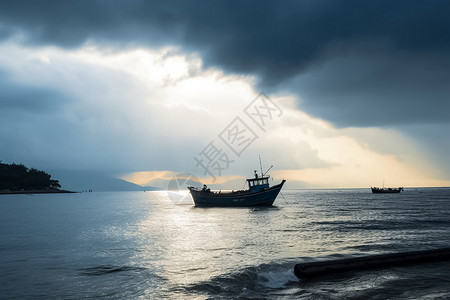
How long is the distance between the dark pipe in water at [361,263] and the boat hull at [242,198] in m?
45.9

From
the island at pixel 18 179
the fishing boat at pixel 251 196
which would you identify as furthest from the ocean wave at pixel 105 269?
the island at pixel 18 179

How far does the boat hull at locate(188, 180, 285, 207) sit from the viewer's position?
59.0 m

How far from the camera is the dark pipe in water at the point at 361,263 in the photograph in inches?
427

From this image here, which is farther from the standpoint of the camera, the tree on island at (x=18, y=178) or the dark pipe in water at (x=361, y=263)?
the tree on island at (x=18, y=178)

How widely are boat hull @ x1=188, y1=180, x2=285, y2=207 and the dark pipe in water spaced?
45894mm

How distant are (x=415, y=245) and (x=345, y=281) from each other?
39.3 ft

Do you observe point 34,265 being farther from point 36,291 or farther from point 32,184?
point 32,184

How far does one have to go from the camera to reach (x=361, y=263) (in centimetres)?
1117

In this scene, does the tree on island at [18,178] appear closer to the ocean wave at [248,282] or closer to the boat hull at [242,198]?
the boat hull at [242,198]

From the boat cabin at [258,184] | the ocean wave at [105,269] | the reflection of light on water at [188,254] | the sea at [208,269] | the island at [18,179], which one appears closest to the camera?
the sea at [208,269]

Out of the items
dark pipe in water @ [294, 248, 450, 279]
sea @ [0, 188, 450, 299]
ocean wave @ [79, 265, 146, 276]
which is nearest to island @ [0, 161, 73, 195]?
sea @ [0, 188, 450, 299]

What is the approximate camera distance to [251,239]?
22656 mm

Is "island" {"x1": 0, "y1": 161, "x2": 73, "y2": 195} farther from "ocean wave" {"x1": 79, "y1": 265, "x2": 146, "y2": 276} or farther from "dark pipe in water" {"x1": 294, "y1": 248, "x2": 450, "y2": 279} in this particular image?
"dark pipe in water" {"x1": 294, "y1": 248, "x2": 450, "y2": 279}

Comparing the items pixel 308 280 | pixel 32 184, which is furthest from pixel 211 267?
pixel 32 184
